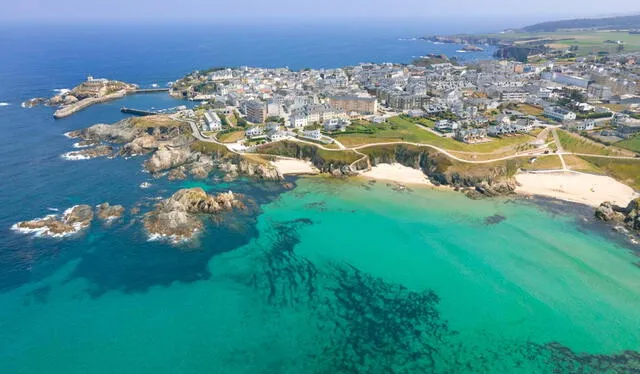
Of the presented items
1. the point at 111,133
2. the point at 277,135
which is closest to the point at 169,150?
the point at 277,135

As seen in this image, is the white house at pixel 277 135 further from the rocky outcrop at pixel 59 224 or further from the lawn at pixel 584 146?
the lawn at pixel 584 146

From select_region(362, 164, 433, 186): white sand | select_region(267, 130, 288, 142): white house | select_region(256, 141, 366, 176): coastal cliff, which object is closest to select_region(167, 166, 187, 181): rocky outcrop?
select_region(256, 141, 366, 176): coastal cliff

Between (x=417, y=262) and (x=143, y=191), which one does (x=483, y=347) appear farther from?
(x=143, y=191)

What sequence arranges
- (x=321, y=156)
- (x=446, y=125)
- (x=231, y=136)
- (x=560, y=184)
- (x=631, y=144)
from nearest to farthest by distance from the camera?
1. (x=560, y=184)
2. (x=321, y=156)
3. (x=631, y=144)
4. (x=231, y=136)
5. (x=446, y=125)

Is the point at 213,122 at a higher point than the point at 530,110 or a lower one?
lower

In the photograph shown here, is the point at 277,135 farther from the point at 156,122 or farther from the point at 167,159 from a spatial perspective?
the point at 156,122
